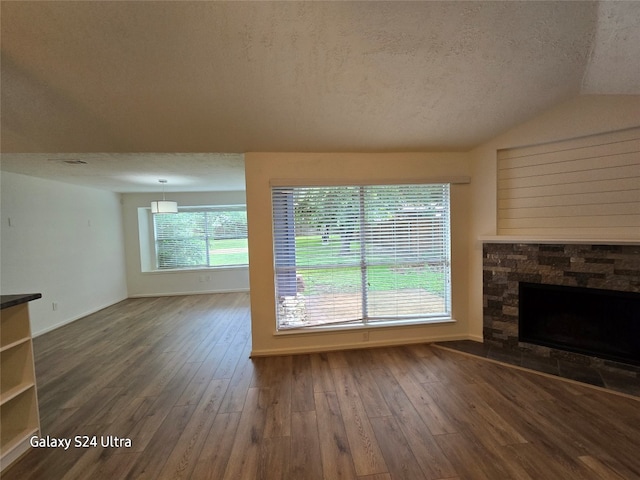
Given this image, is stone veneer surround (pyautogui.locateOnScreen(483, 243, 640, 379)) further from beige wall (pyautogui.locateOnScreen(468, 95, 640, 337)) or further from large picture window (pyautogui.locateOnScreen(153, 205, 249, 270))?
large picture window (pyautogui.locateOnScreen(153, 205, 249, 270))

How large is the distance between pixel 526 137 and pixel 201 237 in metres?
6.35

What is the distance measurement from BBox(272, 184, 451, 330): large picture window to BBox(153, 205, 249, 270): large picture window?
12.6 feet

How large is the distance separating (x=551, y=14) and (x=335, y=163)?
1976mm

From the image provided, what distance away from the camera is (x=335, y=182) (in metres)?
3.12

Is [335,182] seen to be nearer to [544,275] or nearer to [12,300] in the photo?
[544,275]

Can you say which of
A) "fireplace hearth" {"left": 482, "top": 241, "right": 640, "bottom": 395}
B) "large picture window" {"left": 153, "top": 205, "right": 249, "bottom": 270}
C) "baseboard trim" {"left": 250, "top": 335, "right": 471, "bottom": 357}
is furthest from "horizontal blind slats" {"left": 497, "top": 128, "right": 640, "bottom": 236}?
"large picture window" {"left": 153, "top": 205, "right": 249, "bottom": 270}

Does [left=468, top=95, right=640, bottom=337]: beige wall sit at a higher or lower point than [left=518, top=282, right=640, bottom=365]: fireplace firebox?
higher

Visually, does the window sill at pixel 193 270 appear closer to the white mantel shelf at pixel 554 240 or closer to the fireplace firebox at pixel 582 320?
the white mantel shelf at pixel 554 240

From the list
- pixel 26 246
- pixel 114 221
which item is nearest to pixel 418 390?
pixel 26 246

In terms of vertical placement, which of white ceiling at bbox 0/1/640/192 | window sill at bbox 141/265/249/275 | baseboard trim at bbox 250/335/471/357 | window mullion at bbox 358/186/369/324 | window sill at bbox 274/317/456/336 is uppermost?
white ceiling at bbox 0/1/640/192

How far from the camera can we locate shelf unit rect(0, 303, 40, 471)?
181 cm

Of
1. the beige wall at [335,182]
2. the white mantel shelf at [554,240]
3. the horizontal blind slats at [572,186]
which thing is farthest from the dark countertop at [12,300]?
the horizontal blind slats at [572,186]

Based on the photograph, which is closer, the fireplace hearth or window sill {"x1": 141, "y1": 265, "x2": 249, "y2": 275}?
the fireplace hearth

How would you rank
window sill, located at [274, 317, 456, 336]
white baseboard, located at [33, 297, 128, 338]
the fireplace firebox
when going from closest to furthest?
the fireplace firebox
window sill, located at [274, 317, 456, 336]
white baseboard, located at [33, 297, 128, 338]
